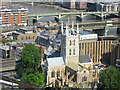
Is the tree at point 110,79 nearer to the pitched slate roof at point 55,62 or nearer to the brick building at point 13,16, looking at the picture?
the pitched slate roof at point 55,62

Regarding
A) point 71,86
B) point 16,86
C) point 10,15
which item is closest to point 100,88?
point 71,86

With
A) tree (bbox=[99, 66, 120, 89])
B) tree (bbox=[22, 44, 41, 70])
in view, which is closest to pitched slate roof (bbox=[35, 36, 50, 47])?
tree (bbox=[22, 44, 41, 70])

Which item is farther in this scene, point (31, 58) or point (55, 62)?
point (31, 58)

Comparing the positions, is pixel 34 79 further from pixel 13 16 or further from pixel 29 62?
pixel 13 16

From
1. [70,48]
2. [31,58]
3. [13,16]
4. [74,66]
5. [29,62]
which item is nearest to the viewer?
[74,66]

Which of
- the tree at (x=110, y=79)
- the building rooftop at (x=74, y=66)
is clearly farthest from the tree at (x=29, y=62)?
the tree at (x=110, y=79)

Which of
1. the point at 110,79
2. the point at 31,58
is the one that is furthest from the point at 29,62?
the point at 110,79

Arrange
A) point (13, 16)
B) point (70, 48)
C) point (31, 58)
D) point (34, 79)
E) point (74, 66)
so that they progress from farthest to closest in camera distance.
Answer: point (13, 16)
point (31, 58)
point (70, 48)
point (74, 66)
point (34, 79)
